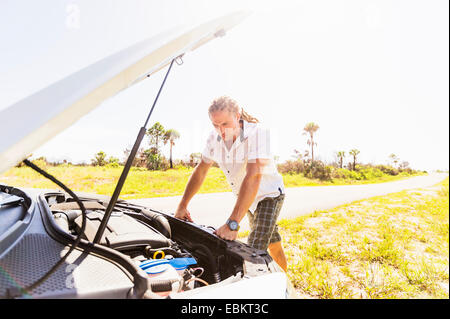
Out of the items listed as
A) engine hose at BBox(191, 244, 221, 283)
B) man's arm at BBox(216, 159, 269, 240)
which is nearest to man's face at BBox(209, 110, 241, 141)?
man's arm at BBox(216, 159, 269, 240)

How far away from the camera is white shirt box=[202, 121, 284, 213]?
2115 mm

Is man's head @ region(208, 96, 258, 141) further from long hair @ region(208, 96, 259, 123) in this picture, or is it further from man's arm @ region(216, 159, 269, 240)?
man's arm @ region(216, 159, 269, 240)

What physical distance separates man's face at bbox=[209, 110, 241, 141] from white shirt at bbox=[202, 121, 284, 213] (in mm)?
66

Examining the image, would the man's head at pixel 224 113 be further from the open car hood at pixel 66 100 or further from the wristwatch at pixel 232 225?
the open car hood at pixel 66 100

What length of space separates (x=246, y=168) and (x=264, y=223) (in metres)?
0.53

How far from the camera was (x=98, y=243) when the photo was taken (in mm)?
1179

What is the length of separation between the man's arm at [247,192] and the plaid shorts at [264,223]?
1.42 feet

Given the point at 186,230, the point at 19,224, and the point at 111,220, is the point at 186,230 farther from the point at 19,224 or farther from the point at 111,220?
the point at 19,224

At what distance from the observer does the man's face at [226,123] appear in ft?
6.56

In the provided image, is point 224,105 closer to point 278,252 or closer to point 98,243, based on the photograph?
point 98,243

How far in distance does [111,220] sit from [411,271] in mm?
3747

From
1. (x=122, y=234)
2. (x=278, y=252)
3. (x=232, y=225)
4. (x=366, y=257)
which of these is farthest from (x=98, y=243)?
(x=366, y=257)

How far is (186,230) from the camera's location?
6.33ft
